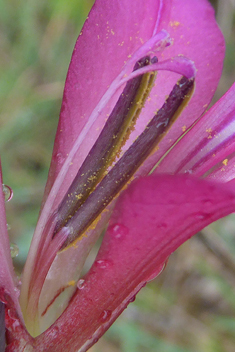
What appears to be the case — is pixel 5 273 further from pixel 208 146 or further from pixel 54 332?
pixel 208 146

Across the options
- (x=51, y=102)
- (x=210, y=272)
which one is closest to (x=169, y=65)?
(x=51, y=102)

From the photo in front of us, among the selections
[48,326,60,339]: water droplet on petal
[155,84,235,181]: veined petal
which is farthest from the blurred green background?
[48,326,60,339]: water droplet on petal

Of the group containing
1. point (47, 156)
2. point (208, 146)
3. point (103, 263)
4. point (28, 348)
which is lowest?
point (47, 156)

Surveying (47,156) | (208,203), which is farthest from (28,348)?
(47,156)

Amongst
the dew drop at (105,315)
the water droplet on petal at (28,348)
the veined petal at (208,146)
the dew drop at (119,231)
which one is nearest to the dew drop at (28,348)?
the water droplet on petal at (28,348)

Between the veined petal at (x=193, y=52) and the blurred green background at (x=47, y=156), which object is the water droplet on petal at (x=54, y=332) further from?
the blurred green background at (x=47, y=156)

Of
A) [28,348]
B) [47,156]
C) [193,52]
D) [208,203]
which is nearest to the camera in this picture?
[208,203]

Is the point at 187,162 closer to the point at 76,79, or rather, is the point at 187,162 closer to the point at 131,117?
the point at 131,117
